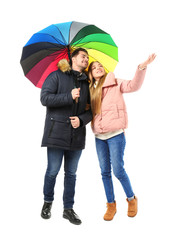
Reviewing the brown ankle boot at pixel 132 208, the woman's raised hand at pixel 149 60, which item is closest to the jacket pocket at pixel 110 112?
the woman's raised hand at pixel 149 60

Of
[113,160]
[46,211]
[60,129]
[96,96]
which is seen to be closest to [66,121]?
[60,129]

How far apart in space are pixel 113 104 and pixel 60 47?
0.80 metres

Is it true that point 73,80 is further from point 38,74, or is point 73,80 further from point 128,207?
point 128,207

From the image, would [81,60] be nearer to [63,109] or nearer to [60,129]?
[63,109]

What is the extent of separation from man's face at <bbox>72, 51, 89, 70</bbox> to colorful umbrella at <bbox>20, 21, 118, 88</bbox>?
11cm

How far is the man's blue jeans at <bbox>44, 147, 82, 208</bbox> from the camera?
2797 millimetres

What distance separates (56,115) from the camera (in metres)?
2.76

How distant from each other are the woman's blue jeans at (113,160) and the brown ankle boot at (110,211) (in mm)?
49

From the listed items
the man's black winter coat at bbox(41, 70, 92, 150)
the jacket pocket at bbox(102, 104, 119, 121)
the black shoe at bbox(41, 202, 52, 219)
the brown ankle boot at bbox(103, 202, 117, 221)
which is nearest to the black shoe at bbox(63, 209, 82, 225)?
the black shoe at bbox(41, 202, 52, 219)

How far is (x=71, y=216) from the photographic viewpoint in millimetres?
2830

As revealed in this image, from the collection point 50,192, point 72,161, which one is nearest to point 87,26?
point 72,161

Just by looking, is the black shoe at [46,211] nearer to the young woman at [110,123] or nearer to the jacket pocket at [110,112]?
the young woman at [110,123]

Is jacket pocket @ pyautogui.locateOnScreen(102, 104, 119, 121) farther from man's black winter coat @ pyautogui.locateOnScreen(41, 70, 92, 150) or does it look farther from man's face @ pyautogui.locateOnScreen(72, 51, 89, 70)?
man's face @ pyautogui.locateOnScreen(72, 51, 89, 70)

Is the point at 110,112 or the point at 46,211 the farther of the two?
the point at 46,211
